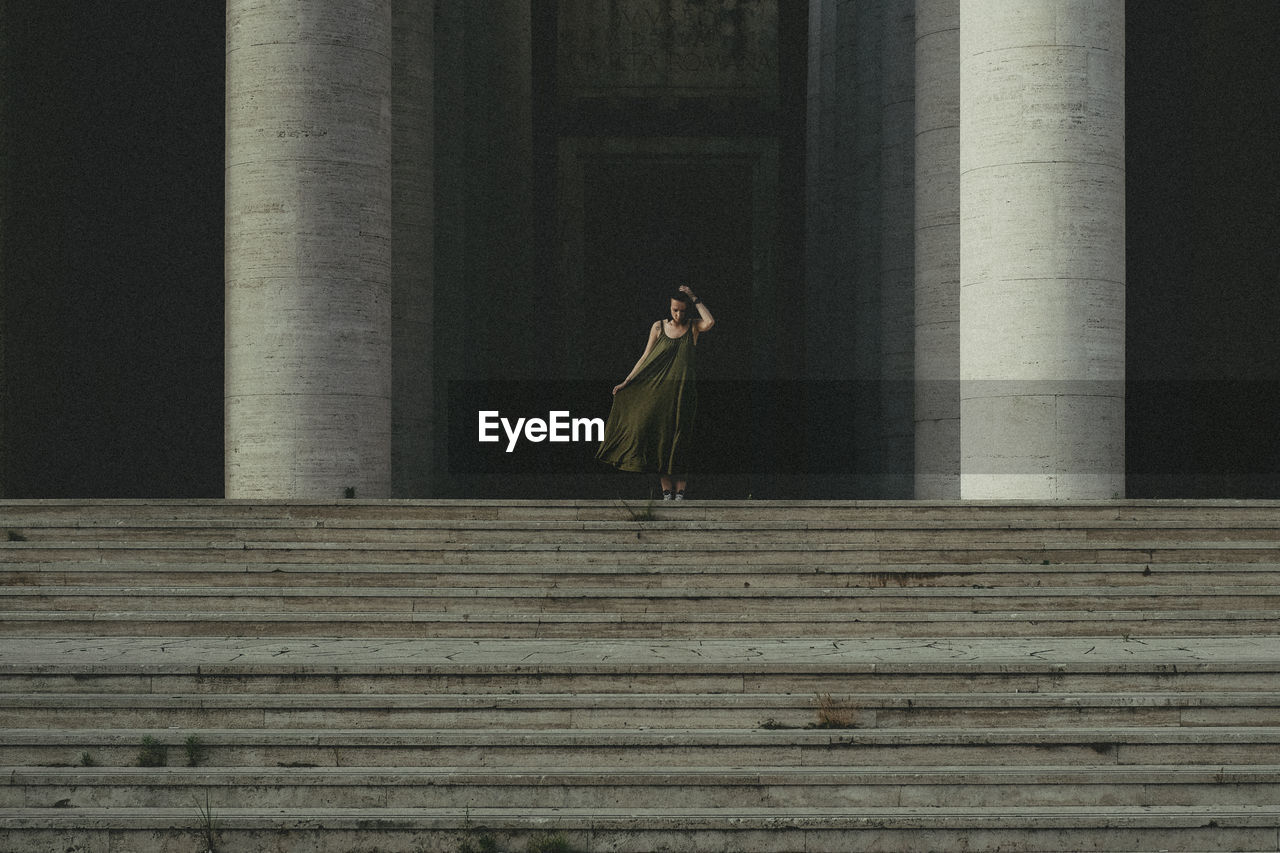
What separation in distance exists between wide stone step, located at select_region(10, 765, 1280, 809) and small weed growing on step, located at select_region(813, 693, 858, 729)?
0.50m

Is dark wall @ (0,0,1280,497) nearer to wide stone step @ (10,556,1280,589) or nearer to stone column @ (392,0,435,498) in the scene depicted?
stone column @ (392,0,435,498)

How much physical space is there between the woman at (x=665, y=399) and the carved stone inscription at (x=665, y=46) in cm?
A: 1114

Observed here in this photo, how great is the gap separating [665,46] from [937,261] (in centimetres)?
994

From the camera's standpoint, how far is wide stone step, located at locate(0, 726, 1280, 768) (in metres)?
6.61

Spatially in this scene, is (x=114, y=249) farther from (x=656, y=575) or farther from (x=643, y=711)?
(x=643, y=711)

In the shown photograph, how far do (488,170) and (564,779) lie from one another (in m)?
16.3

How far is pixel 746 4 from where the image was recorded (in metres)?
23.1

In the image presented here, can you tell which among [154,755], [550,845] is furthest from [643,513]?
[154,755]

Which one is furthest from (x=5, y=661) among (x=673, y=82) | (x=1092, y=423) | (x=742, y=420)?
(x=673, y=82)

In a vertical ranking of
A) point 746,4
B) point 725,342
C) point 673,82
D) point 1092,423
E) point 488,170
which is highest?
point 746,4

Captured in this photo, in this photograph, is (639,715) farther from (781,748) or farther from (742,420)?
(742,420)

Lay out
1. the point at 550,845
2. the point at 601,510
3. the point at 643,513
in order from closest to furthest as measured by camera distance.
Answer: the point at 550,845, the point at 643,513, the point at 601,510

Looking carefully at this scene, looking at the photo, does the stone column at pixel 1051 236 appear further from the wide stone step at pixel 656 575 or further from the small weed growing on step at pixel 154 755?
the small weed growing on step at pixel 154 755

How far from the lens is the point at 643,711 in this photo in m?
7.02
